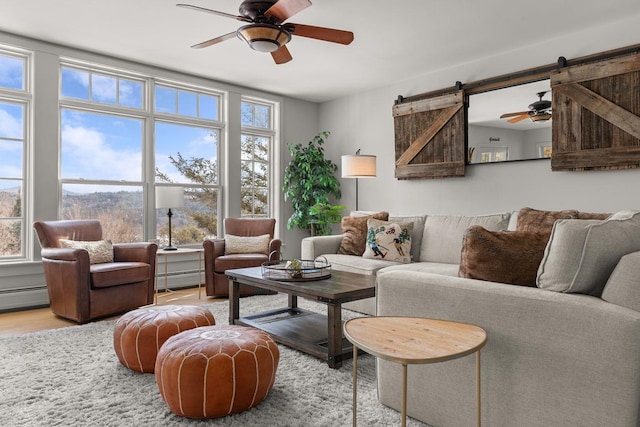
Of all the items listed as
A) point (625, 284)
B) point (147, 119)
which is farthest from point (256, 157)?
point (625, 284)

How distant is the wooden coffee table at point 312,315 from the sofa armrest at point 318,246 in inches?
31.9

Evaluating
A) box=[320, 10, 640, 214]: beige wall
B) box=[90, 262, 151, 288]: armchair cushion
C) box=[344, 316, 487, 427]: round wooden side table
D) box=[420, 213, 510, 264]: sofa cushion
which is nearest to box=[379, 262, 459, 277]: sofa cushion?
box=[420, 213, 510, 264]: sofa cushion

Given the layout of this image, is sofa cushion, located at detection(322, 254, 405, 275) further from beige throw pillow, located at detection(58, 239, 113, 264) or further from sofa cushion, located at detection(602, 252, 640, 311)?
sofa cushion, located at detection(602, 252, 640, 311)

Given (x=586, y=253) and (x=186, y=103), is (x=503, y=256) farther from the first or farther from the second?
(x=186, y=103)

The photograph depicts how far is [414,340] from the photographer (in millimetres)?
1446

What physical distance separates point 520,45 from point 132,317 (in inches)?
167

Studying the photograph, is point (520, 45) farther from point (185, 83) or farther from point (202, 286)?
point (202, 286)

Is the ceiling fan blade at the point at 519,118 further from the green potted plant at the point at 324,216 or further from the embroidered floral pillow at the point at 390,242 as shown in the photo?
the green potted plant at the point at 324,216

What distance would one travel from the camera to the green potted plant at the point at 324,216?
224 inches

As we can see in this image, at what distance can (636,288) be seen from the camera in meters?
1.38

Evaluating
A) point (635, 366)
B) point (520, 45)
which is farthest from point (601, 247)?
point (520, 45)

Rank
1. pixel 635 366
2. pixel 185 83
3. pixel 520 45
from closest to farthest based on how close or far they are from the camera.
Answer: pixel 635 366
pixel 520 45
pixel 185 83

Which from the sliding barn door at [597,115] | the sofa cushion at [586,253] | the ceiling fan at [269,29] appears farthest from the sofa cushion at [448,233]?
the sofa cushion at [586,253]

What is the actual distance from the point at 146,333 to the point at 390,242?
2402 millimetres
